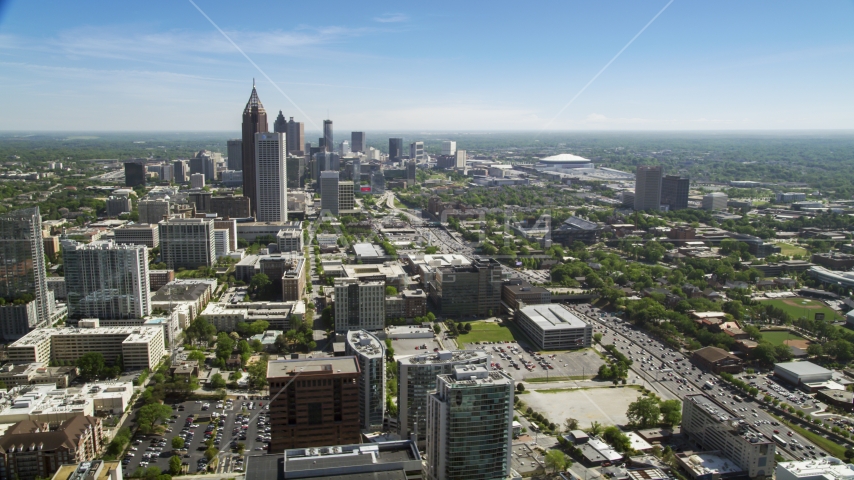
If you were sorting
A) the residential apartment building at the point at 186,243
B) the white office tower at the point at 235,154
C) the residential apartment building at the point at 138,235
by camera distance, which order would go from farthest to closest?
the white office tower at the point at 235,154 → the residential apartment building at the point at 138,235 → the residential apartment building at the point at 186,243

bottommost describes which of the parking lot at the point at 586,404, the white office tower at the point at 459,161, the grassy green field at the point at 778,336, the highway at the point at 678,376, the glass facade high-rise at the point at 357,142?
the parking lot at the point at 586,404

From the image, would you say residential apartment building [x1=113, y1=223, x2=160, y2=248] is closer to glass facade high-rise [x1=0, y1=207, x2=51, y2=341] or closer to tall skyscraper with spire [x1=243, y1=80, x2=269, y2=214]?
tall skyscraper with spire [x1=243, y1=80, x2=269, y2=214]

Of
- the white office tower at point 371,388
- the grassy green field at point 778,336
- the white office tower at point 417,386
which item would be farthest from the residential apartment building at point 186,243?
the grassy green field at point 778,336

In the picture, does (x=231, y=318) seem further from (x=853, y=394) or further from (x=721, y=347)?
(x=853, y=394)

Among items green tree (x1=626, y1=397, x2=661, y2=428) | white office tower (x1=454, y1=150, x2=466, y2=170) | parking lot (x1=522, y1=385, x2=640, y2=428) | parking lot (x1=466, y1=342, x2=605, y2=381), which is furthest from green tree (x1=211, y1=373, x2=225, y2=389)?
white office tower (x1=454, y1=150, x2=466, y2=170)

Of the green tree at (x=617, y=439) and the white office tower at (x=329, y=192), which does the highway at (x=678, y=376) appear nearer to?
the green tree at (x=617, y=439)

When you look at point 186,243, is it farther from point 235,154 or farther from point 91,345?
point 235,154

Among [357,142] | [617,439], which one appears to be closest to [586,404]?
[617,439]

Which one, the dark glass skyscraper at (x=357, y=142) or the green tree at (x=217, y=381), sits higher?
the dark glass skyscraper at (x=357, y=142)
